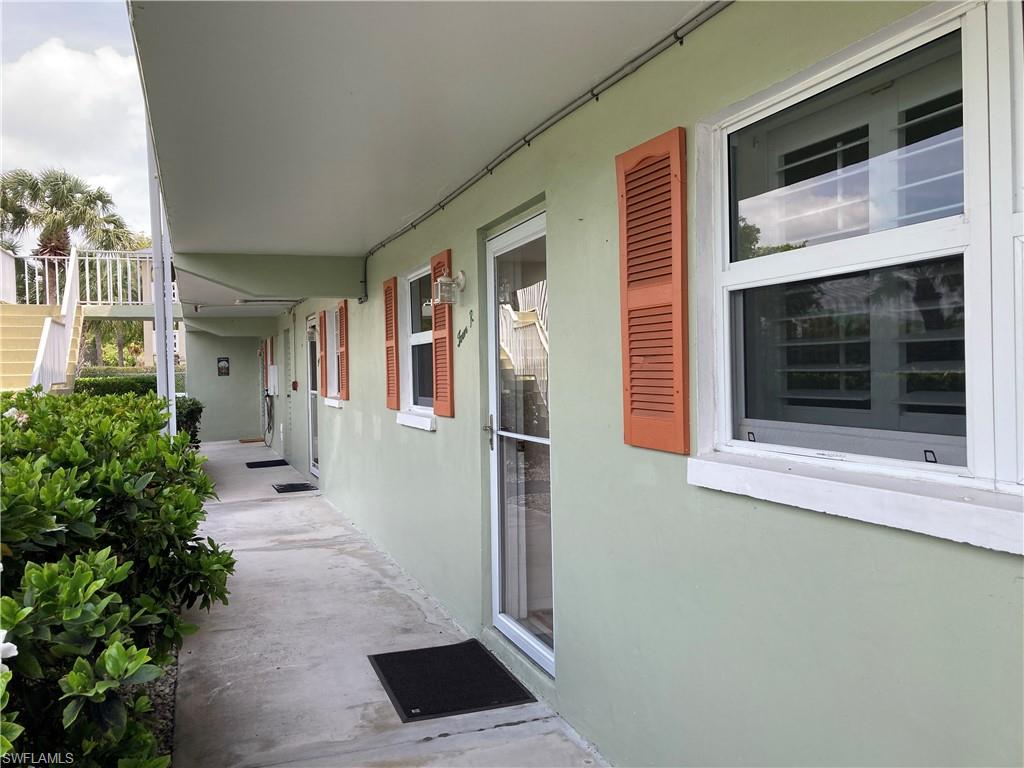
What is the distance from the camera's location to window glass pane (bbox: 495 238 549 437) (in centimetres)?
340

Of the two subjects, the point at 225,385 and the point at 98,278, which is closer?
the point at 98,278

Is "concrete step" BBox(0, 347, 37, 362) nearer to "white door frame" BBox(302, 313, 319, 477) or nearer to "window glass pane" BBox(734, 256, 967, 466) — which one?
"white door frame" BBox(302, 313, 319, 477)

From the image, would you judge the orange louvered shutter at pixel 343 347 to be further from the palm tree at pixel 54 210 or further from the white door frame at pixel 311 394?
the palm tree at pixel 54 210

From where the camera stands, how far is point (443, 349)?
4.44m

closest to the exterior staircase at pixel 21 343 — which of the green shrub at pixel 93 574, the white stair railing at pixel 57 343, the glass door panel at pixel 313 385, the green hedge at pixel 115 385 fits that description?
the white stair railing at pixel 57 343

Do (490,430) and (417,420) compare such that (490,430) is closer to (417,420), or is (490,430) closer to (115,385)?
(417,420)

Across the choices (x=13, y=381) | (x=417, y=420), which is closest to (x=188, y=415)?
(x=13, y=381)

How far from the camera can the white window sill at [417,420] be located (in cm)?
471

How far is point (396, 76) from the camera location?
2.50 metres

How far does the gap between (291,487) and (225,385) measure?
7.18 meters

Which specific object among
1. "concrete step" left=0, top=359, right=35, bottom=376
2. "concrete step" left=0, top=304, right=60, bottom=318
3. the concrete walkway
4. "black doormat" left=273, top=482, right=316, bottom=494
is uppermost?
"concrete step" left=0, top=304, right=60, bottom=318

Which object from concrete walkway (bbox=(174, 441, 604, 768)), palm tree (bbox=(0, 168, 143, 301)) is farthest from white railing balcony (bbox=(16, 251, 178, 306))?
palm tree (bbox=(0, 168, 143, 301))

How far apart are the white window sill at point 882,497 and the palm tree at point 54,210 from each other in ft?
80.1

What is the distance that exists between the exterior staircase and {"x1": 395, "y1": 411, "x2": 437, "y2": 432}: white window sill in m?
5.20
